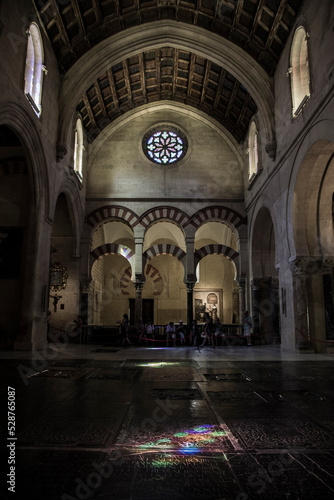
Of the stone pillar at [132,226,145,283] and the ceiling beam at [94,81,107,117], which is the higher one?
the ceiling beam at [94,81,107,117]

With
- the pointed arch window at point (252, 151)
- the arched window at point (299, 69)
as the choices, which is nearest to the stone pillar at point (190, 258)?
the pointed arch window at point (252, 151)

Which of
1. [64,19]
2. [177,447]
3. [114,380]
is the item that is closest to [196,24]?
[64,19]

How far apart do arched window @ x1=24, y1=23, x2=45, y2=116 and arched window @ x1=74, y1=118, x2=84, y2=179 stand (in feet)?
12.4

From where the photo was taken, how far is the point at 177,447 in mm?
2277

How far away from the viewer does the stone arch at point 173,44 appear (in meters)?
11.6

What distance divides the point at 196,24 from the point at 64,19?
4.41 meters

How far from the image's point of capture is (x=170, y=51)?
13.7 metres

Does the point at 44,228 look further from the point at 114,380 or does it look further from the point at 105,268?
the point at 105,268

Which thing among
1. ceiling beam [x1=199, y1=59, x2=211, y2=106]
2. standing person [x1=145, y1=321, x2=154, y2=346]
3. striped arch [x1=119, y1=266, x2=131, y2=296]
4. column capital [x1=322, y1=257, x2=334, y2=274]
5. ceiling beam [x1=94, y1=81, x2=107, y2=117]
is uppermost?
ceiling beam [x1=199, y1=59, x2=211, y2=106]

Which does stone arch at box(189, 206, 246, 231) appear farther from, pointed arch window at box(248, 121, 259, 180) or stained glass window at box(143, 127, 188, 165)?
stained glass window at box(143, 127, 188, 165)

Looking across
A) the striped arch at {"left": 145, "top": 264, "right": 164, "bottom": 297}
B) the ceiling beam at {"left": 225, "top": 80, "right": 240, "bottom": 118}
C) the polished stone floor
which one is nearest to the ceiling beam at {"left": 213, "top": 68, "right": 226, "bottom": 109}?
the ceiling beam at {"left": 225, "top": 80, "right": 240, "bottom": 118}

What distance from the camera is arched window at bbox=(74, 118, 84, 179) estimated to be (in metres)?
13.9

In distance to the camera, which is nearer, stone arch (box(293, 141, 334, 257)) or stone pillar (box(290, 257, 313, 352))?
stone pillar (box(290, 257, 313, 352))

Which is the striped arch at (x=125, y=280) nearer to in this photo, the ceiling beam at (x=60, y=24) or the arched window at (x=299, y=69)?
the ceiling beam at (x=60, y=24)
